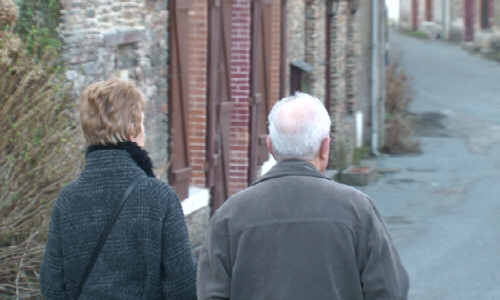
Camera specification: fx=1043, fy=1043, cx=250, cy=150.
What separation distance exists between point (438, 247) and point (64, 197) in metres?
7.70

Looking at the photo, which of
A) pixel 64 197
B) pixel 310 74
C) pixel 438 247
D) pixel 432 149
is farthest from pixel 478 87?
pixel 64 197

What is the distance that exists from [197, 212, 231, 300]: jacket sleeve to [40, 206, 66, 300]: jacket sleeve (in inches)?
23.0

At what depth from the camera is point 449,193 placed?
1530cm

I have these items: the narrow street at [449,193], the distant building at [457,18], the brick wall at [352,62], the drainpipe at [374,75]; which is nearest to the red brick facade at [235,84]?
the narrow street at [449,193]

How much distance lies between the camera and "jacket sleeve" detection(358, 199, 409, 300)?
10.9 ft

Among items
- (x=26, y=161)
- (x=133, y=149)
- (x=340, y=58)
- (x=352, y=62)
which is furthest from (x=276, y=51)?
(x=133, y=149)

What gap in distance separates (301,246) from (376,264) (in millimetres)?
245

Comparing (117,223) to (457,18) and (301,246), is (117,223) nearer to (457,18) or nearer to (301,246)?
(301,246)

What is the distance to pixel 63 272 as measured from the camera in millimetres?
3725

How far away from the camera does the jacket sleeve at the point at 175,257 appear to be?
363 cm

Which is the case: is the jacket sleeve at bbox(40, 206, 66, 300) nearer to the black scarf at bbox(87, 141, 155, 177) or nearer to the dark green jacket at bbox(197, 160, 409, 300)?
the black scarf at bbox(87, 141, 155, 177)

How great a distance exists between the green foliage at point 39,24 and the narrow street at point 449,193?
3.69m

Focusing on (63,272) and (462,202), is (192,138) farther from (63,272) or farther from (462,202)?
(63,272)

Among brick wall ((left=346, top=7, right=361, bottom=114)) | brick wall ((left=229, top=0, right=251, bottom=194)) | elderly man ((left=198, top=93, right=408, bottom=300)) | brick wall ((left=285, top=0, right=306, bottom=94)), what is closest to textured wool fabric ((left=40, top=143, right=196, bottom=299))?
elderly man ((left=198, top=93, right=408, bottom=300))
